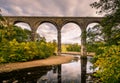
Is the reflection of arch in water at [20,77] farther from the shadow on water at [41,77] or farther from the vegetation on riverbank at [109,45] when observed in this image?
the vegetation on riverbank at [109,45]

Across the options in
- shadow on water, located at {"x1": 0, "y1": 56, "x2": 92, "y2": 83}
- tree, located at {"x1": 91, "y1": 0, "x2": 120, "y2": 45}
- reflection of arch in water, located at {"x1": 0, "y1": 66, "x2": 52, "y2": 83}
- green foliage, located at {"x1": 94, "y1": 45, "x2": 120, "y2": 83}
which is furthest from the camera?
shadow on water, located at {"x1": 0, "y1": 56, "x2": 92, "y2": 83}

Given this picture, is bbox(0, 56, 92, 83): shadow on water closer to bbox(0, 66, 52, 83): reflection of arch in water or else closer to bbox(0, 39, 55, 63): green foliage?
bbox(0, 66, 52, 83): reflection of arch in water

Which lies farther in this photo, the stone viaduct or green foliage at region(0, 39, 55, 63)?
the stone viaduct

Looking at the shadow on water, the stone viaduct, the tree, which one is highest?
the stone viaduct

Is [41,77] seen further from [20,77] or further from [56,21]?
[56,21]

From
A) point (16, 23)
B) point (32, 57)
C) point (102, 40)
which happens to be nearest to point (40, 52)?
point (32, 57)

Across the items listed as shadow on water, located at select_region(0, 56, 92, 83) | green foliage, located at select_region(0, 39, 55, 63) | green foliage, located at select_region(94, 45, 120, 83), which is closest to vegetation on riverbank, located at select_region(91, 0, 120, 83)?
green foliage, located at select_region(94, 45, 120, 83)

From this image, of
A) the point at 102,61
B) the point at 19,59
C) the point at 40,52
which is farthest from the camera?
the point at 40,52

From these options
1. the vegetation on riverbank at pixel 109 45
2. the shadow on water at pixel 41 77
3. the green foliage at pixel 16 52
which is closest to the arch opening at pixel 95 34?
the vegetation on riverbank at pixel 109 45

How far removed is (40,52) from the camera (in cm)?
4716

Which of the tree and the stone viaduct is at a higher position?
the stone viaduct

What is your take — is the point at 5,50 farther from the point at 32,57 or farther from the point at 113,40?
the point at 113,40

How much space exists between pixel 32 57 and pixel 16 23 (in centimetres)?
2140

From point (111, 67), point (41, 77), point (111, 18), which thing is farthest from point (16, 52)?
point (111, 67)
